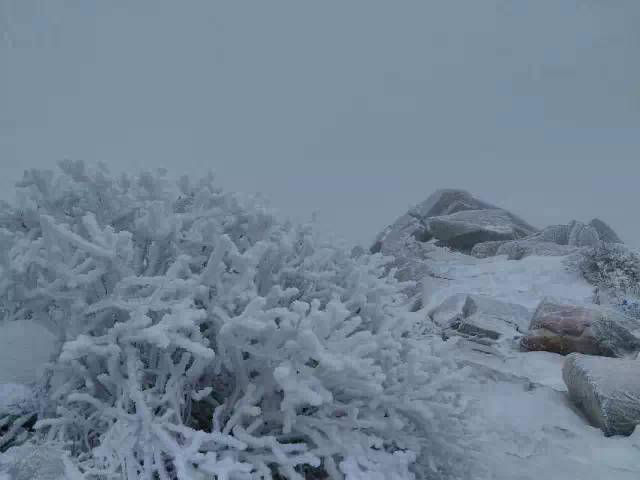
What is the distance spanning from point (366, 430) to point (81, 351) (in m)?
1.18

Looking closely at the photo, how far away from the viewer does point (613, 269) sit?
26.4 feet

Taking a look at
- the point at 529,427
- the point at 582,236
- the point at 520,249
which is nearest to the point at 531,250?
the point at 520,249

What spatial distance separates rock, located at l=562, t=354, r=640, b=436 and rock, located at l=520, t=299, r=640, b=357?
1.37 m

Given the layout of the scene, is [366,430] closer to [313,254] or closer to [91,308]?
[313,254]

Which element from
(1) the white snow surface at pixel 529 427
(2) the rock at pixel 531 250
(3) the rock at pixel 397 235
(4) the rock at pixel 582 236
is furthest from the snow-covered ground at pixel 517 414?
(4) the rock at pixel 582 236

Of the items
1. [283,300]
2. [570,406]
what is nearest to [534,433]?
[570,406]

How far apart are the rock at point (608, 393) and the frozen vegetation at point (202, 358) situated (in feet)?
1.00

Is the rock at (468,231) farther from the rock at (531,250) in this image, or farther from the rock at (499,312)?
the rock at (499,312)

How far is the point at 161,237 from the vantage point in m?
2.13

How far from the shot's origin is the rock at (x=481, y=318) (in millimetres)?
5938

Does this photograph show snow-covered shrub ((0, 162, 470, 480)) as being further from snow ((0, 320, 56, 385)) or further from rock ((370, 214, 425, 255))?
rock ((370, 214, 425, 255))

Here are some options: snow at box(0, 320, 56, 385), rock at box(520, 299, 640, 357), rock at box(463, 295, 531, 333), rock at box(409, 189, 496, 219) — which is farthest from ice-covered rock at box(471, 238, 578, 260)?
snow at box(0, 320, 56, 385)

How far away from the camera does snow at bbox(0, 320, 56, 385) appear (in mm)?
1975

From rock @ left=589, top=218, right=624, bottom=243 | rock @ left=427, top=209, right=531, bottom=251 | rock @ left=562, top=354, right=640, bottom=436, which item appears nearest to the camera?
rock @ left=562, top=354, right=640, bottom=436
